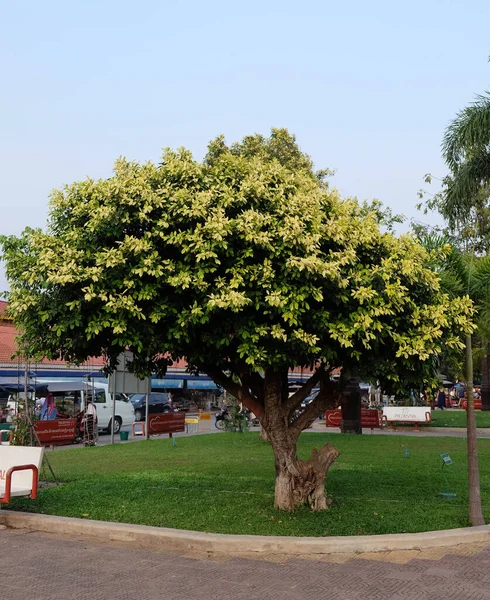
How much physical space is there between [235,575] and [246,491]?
4.01 metres

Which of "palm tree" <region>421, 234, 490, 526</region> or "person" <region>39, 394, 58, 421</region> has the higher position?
"palm tree" <region>421, 234, 490, 526</region>

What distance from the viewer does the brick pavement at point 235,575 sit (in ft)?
19.9

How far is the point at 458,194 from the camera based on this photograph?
62.4ft

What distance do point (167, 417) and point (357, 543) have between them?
647 inches

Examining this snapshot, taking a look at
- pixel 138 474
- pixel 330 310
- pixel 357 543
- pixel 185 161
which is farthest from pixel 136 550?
pixel 138 474

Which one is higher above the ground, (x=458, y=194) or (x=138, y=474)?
(x=458, y=194)

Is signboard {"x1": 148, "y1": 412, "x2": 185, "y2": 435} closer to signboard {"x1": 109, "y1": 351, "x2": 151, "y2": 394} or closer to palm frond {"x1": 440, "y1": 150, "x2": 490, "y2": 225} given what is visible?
signboard {"x1": 109, "y1": 351, "x2": 151, "y2": 394}

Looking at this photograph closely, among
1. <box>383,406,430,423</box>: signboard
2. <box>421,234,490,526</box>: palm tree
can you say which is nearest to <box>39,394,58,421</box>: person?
<box>383,406,430,423</box>: signboard

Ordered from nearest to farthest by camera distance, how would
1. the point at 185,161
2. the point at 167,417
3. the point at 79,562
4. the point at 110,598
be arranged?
the point at 110,598 → the point at 79,562 → the point at 185,161 → the point at 167,417

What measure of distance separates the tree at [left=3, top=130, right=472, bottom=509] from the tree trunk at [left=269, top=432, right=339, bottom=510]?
0.61 ft

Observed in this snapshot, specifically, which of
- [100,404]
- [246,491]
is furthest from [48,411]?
[246,491]

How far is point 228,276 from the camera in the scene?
26.0 ft

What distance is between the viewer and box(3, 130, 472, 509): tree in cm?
770

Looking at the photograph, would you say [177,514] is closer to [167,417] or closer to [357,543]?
[357,543]
